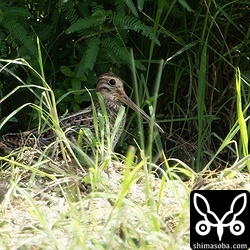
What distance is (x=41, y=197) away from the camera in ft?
13.7

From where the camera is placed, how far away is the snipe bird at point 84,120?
16.6 ft

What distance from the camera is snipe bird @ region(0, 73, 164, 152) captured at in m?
5.07

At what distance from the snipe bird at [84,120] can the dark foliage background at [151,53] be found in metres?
0.11

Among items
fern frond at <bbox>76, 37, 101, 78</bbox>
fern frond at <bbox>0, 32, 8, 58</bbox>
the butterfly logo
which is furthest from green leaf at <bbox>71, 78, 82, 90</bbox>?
the butterfly logo

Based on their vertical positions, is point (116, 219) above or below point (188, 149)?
above

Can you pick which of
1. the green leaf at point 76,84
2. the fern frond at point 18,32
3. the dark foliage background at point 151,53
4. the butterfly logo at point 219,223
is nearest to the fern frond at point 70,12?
the dark foliage background at point 151,53

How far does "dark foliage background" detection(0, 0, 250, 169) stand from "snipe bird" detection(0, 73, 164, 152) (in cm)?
11

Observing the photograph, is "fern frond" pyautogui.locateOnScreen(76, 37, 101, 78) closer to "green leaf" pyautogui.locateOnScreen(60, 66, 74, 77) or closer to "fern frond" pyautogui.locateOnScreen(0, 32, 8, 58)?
"green leaf" pyautogui.locateOnScreen(60, 66, 74, 77)

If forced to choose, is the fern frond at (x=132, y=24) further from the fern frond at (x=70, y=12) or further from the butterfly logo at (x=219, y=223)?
the butterfly logo at (x=219, y=223)

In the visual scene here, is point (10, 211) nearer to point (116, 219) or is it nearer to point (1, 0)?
point (116, 219)

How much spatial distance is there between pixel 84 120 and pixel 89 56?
40 cm

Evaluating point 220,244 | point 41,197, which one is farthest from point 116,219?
point 41,197

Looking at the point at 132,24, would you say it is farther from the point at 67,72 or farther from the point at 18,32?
the point at 18,32

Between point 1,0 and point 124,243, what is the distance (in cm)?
220
